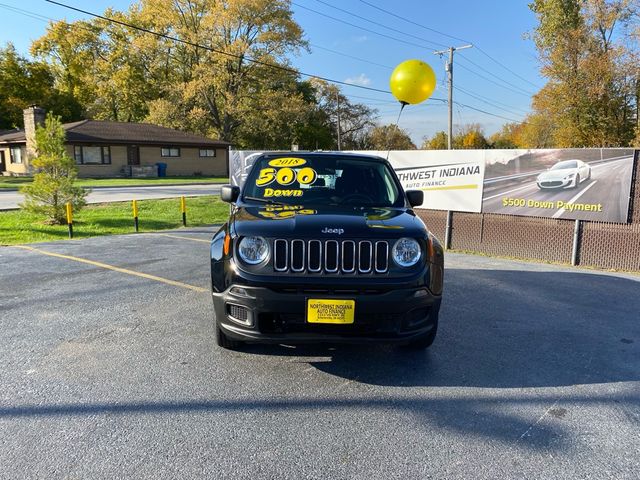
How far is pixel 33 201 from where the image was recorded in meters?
12.3

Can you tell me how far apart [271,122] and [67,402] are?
45.2m

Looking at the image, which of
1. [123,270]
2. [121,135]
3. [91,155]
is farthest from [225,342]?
[121,135]

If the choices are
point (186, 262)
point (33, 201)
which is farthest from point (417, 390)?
point (33, 201)

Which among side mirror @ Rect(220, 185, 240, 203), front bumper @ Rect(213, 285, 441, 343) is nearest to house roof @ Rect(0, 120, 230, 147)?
side mirror @ Rect(220, 185, 240, 203)

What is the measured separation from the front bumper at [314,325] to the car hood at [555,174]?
19.1 feet

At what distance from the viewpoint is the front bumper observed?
3420 mm

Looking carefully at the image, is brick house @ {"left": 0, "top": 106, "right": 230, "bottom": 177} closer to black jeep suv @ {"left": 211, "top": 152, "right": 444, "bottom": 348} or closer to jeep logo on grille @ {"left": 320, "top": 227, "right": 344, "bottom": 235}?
black jeep suv @ {"left": 211, "top": 152, "right": 444, "bottom": 348}

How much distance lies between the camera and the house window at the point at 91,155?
34188 mm

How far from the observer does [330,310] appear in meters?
3.41

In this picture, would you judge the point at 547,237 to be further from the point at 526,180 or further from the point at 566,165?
the point at 566,165

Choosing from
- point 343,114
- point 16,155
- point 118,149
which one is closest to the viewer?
point 16,155

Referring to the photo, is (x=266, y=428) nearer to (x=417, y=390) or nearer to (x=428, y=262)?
(x=417, y=390)

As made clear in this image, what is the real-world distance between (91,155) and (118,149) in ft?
6.89

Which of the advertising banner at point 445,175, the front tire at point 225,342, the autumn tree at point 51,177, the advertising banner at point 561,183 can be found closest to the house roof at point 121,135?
the autumn tree at point 51,177
